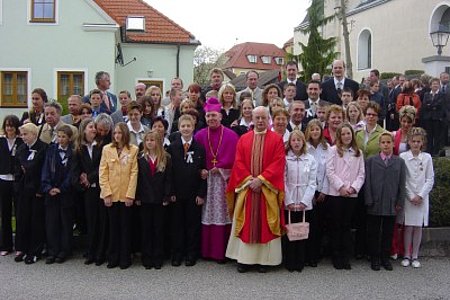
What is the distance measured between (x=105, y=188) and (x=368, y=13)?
3545cm

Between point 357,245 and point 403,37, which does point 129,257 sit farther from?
point 403,37

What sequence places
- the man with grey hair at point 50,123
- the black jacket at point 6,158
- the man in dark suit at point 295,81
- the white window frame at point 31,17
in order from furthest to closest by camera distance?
the white window frame at point 31,17 < the man in dark suit at point 295,81 < the man with grey hair at point 50,123 < the black jacket at point 6,158

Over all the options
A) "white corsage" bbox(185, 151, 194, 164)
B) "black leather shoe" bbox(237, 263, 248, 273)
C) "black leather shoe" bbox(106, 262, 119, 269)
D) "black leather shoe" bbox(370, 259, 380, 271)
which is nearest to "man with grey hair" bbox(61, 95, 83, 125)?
"white corsage" bbox(185, 151, 194, 164)

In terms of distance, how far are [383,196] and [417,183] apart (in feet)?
1.70

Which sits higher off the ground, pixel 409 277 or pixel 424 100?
pixel 424 100

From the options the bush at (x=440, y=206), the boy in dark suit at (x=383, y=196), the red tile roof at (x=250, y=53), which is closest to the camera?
the boy in dark suit at (x=383, y=196)

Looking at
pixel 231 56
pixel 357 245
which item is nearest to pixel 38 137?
pixel 357 245

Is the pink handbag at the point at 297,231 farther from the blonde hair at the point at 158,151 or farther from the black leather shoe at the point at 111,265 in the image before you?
the black leather shoe at the point at 111,265

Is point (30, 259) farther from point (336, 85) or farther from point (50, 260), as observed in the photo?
point (336, 85)

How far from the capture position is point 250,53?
101188mm

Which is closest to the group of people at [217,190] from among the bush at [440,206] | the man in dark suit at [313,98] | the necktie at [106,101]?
the bush at [440,206]

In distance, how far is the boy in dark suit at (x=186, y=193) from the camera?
282 inches

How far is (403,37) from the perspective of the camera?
34.6 metres

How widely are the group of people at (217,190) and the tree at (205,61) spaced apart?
148 ft
